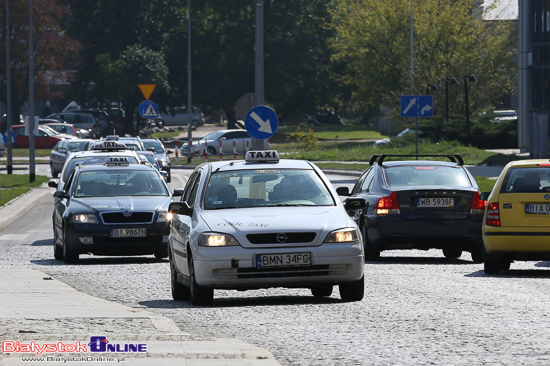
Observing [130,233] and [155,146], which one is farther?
[155,146]

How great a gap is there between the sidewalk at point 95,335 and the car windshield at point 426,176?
20.7ft

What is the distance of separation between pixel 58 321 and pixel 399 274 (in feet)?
20.3

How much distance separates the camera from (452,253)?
61.0 feet

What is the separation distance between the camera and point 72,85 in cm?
8688

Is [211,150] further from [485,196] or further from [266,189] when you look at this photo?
[266,189]

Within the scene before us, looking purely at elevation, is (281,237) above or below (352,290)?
above

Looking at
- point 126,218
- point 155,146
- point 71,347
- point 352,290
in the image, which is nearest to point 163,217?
point 126,218

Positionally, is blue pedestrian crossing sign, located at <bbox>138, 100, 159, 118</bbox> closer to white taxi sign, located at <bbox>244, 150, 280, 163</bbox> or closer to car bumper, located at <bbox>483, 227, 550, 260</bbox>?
car bumper, located at <bbox>483, 227, 550, 260</bbox>

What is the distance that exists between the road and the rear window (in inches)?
42.8

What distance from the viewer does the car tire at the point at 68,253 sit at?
58.4ft

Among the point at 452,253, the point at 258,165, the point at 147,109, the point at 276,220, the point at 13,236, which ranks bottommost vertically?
the point at 13,236

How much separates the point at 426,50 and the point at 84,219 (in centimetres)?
5538

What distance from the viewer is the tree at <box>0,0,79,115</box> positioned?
3031 inches

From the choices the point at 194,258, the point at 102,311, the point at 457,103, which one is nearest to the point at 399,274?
the point at 194,258
